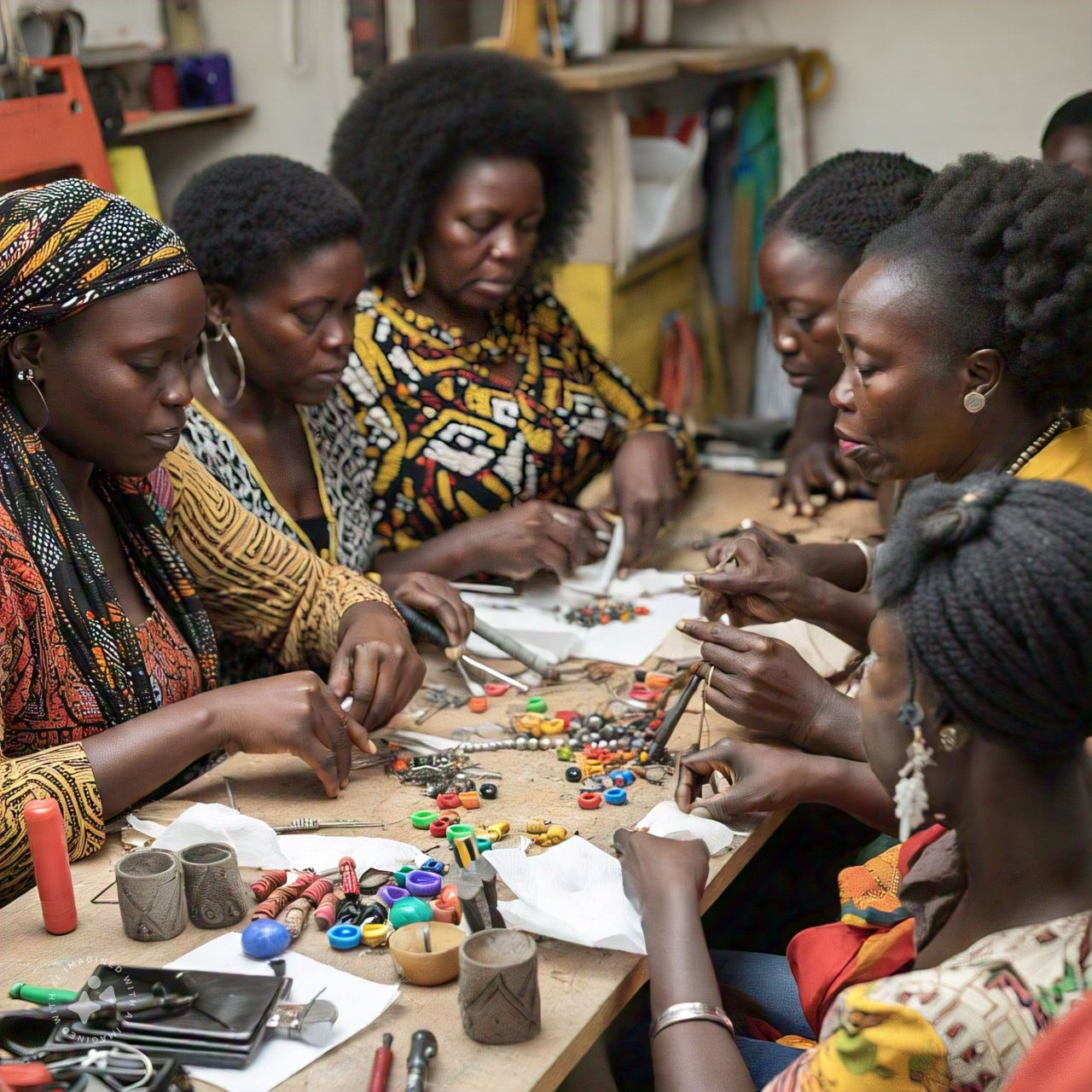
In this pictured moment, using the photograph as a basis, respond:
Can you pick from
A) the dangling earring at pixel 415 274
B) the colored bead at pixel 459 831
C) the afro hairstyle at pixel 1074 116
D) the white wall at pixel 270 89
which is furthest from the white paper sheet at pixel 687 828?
the white wall at pixel 270 89

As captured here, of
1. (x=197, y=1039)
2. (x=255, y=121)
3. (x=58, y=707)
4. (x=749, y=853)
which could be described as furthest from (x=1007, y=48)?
(x=197, y=1039)

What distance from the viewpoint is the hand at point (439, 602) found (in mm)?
2725

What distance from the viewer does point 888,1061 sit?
1.36m

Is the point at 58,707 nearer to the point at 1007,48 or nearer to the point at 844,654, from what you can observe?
the point at 844,654

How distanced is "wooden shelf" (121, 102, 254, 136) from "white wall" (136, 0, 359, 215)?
0.21ft

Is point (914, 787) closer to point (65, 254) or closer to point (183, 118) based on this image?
point (65, 254)

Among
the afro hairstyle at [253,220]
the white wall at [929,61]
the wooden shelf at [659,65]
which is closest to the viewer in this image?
the afro hairstyle at [253,220]

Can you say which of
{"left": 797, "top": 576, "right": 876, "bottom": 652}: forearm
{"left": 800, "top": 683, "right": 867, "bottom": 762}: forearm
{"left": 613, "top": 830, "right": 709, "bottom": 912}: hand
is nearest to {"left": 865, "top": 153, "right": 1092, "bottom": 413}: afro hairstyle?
{"left": 797, "top": 576, "right": 876, "bottom": 652}: forearm

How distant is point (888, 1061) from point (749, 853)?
0.72m

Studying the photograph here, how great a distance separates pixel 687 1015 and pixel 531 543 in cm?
172

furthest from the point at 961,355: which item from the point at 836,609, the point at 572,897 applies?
the point at 572,897

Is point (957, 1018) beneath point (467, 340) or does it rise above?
beneath

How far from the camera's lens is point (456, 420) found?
11.4ft

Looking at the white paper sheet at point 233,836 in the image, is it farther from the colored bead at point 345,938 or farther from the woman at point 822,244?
the woman at point 822,244
